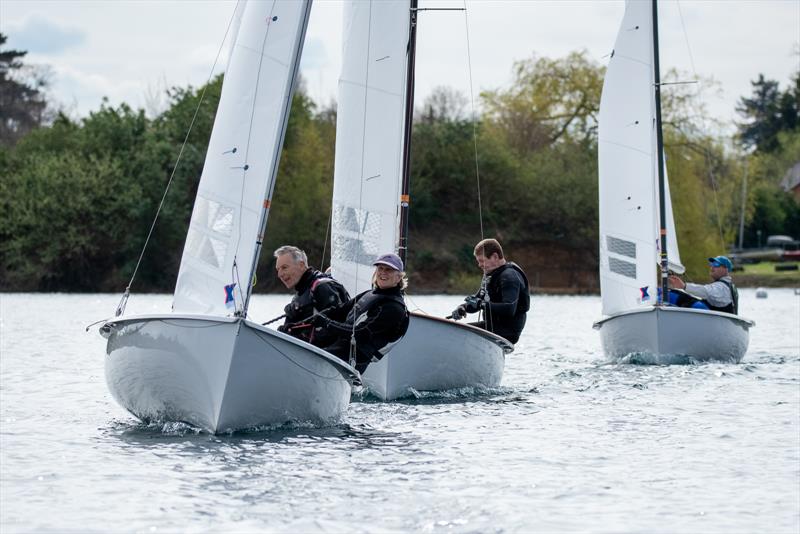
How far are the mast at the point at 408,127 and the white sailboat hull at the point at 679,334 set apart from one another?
526 centimetres

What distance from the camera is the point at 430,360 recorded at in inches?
507

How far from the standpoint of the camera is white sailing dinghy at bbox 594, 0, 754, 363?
1794 centimetres

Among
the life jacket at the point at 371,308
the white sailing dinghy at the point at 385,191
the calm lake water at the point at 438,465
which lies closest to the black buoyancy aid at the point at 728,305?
the calm lake water at the point at 438,465

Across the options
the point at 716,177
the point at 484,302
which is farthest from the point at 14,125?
the point at 484,302

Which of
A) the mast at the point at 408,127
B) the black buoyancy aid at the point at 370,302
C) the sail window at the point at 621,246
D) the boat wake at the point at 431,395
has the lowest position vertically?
the boat wake at the point at 431,395

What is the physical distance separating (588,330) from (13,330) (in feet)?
43.0

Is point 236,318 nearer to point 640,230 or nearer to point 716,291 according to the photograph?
point 716,291

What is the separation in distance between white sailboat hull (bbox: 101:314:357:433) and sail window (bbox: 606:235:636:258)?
33.1 feet

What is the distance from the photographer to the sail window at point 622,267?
1940cm

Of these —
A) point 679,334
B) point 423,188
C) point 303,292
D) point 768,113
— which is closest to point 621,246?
point 679,334

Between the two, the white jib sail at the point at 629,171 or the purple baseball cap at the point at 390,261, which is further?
the white jib sail at the point at 629,171

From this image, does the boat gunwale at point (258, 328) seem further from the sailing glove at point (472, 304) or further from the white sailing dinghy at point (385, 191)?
the sailing glove at point (472, 304)

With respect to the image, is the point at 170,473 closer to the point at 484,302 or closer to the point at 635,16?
the point at 484,302

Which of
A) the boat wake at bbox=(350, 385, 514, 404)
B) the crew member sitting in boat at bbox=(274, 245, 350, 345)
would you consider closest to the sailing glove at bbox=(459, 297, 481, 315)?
the boat wake at bbox=(350, 385, 514, 404)
